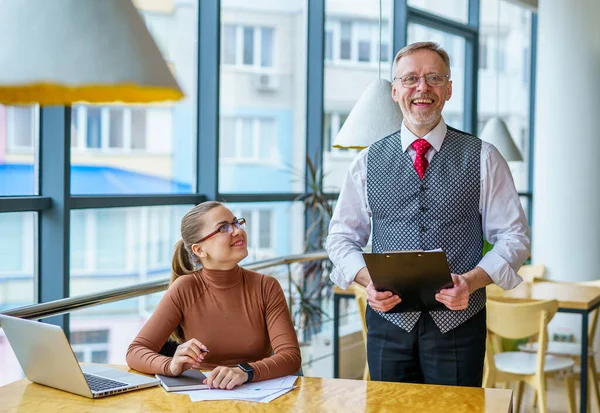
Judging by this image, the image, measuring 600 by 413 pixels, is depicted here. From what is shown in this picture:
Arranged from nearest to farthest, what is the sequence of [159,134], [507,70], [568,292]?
[568,292] → [159,134] → [507,70]

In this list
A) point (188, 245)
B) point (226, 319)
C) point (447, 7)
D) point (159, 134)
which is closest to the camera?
point (226, 319)

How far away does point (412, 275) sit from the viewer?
2.25 m

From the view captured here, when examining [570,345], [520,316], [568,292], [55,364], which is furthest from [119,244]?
[55,364]

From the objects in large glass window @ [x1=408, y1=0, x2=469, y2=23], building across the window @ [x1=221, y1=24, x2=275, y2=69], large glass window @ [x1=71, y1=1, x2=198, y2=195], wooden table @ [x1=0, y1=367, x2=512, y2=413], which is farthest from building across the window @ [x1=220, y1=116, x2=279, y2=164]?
wooden table @ [x1=0, y1=367, x2=512, y2=413]

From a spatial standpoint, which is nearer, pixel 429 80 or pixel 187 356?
pixel 187 356

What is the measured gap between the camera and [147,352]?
233 centimetres

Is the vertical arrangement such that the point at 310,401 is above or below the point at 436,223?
below

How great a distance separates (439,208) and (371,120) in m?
0.98

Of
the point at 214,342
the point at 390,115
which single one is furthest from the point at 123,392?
the point at 390,115

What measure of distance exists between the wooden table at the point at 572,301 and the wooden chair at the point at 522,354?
18cm

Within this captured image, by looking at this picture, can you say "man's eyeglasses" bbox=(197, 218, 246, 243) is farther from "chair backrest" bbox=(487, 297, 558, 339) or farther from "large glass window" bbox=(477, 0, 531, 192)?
"large glass window" bbox=(477, 0, 531, 192)

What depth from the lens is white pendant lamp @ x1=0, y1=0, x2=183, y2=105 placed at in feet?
3.62

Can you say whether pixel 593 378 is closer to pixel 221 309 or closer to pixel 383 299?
pixel 383 299

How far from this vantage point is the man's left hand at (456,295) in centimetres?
228
